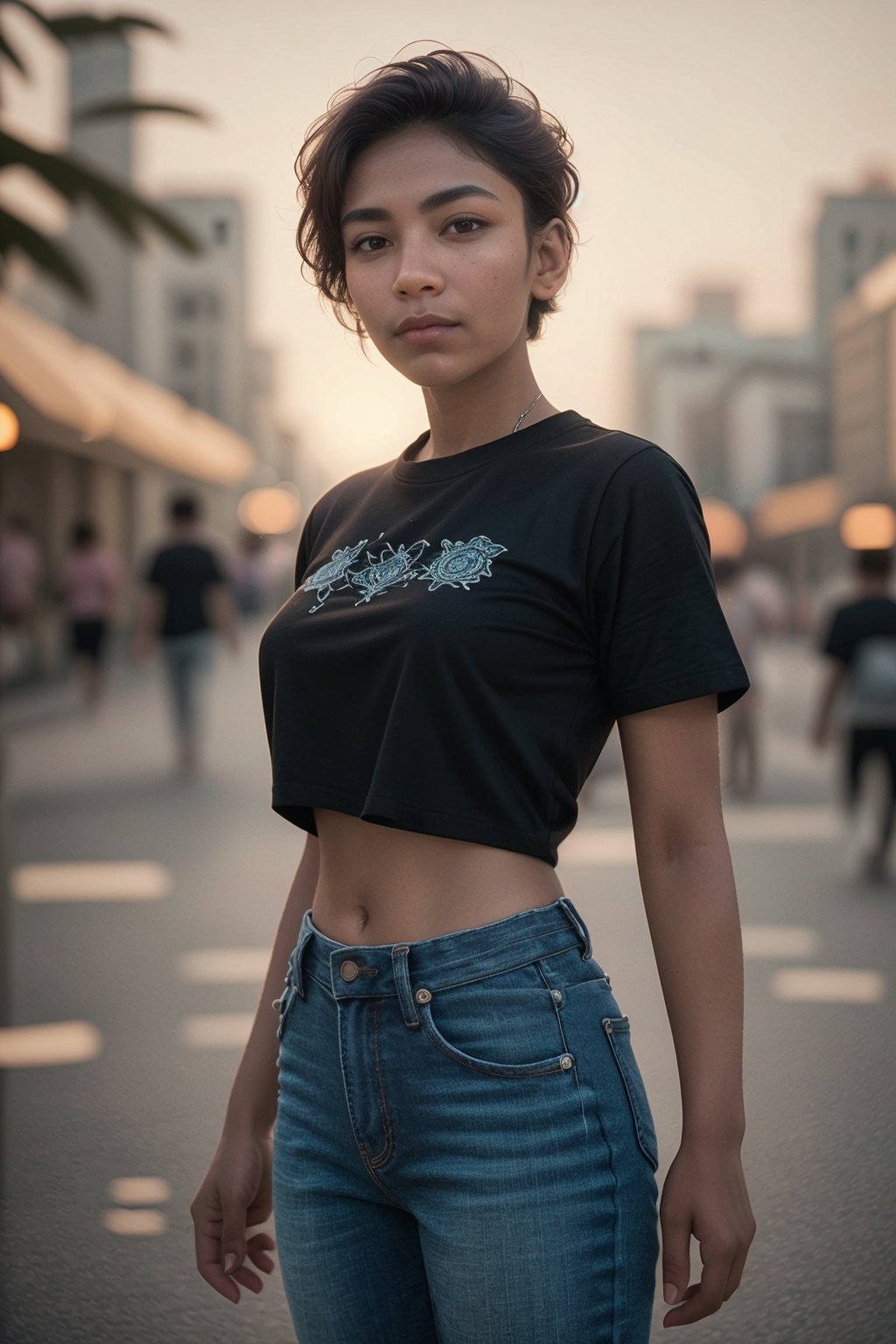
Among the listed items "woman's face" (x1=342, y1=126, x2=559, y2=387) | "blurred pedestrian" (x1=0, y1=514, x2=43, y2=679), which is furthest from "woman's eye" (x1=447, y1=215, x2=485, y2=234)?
"blurred pedestrian" (x1=0, y1=514, x2=43, y2=679)

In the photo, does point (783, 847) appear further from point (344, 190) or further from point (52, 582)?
point (52, 582)

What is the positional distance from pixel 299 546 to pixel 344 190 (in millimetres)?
428

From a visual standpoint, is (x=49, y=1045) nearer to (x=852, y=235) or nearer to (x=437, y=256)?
(x=437, y=256)

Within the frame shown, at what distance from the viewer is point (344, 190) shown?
1678mm

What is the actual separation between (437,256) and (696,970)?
2.51 ft

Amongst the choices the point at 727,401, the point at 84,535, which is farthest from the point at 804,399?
the point at 84,535

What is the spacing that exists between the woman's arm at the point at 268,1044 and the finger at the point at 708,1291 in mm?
525

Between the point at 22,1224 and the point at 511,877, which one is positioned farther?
the point at 22,1224

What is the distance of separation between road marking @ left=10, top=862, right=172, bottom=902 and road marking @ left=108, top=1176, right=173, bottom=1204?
319 centimetres

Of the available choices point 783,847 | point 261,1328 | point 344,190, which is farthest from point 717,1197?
point 783,847

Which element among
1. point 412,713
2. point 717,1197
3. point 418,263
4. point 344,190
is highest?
point 344,190

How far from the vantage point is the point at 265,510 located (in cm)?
5719

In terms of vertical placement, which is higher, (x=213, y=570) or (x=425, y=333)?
(x=213, y=570)

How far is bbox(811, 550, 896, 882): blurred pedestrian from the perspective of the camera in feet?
23.4
